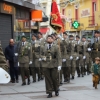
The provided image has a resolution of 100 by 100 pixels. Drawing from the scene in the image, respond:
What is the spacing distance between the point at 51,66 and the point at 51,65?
3cm

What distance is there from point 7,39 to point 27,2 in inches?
98.0

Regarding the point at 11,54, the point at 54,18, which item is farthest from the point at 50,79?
the point at 11,54

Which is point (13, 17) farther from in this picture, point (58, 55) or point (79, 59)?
point (58, 55)

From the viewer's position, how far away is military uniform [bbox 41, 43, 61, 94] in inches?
469

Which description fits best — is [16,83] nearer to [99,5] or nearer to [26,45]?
[26,45]

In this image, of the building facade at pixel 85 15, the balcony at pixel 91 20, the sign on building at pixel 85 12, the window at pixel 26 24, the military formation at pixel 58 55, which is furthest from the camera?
the sign on building at pixel 85 12

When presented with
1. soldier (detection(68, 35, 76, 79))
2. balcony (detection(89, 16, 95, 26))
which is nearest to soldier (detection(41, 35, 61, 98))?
soldier (detection(68, 35, 76, 79))

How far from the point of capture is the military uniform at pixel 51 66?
39.1ft

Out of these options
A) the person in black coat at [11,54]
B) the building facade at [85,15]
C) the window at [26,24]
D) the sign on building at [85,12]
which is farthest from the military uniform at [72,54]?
the sign on building at [85,12]

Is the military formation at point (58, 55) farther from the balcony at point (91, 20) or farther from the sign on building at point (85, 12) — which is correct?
the sign on building at point (85, 12)

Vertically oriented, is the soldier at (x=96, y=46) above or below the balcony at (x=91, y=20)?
below

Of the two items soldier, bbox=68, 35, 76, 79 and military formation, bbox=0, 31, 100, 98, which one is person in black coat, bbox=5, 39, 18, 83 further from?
soldier, bbox=68, 35, 76, 79

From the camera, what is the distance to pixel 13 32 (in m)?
17.8

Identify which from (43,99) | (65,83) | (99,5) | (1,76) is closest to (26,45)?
(65,83)
